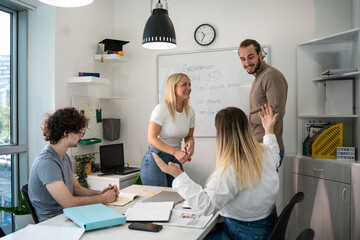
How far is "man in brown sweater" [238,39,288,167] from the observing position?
7.32 ft

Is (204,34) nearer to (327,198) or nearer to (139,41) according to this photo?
(139,41)

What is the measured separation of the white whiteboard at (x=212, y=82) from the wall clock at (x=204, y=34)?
0.13 m

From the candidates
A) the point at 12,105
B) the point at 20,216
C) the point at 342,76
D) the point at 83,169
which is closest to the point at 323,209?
the point at 342,76

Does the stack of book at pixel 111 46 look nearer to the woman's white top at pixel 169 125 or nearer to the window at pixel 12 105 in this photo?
the window at pixel 12 105

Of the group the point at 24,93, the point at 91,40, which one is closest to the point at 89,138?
the point at 24,93

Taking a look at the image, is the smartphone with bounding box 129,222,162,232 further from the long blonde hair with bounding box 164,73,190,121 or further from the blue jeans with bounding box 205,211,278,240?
the long blonde hair with bounding box 164,73,190,121

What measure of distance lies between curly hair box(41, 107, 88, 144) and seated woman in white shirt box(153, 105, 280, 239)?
2.13 ft

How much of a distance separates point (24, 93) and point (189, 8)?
2.00m

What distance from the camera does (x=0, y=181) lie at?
2.82 meters

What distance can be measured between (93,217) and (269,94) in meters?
1.50

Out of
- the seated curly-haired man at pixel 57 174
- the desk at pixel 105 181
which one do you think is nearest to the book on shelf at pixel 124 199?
the seated curly-haired man at pixel 57 174

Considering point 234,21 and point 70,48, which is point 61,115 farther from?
point 234,21

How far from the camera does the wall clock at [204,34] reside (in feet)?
11.3

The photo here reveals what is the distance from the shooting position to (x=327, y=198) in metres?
2.59
